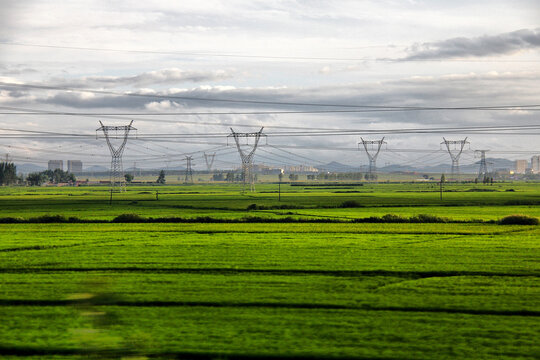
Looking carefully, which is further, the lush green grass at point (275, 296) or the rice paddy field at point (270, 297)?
the lush green grass at point (275, 296)

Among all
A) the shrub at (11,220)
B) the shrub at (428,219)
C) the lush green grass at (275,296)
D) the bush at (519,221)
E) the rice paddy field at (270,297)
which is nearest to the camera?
the rice paddy field at (270,297)

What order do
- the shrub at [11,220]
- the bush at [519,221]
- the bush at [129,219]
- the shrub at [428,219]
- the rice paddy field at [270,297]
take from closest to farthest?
the rice paddy field at [270,297] < the bush at [519,221] < the shrub at [428,219] < the shrub at [11,220] < the bush at [129,219]

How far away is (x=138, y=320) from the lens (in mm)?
15930

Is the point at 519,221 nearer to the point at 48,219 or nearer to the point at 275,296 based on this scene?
the point at 275,296

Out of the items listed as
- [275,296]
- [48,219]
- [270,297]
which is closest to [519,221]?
[275,296]

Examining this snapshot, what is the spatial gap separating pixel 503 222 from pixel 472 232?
351 inches

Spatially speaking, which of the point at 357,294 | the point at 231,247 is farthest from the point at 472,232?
the point at 357,294

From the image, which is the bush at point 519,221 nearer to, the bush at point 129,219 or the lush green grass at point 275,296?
the lush green grass at point 275,296

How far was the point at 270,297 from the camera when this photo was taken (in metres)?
18.9

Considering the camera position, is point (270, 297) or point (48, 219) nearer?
point (270, 297)

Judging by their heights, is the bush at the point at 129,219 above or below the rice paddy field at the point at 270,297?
above

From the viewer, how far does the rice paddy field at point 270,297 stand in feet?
43.8

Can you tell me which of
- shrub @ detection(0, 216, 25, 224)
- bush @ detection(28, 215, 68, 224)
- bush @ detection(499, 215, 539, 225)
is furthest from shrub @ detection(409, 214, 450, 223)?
shrub @ detection(0, 216, 25, 224)

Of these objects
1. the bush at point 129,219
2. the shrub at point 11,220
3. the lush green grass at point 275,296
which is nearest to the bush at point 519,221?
the lush green grass at point 275,296
